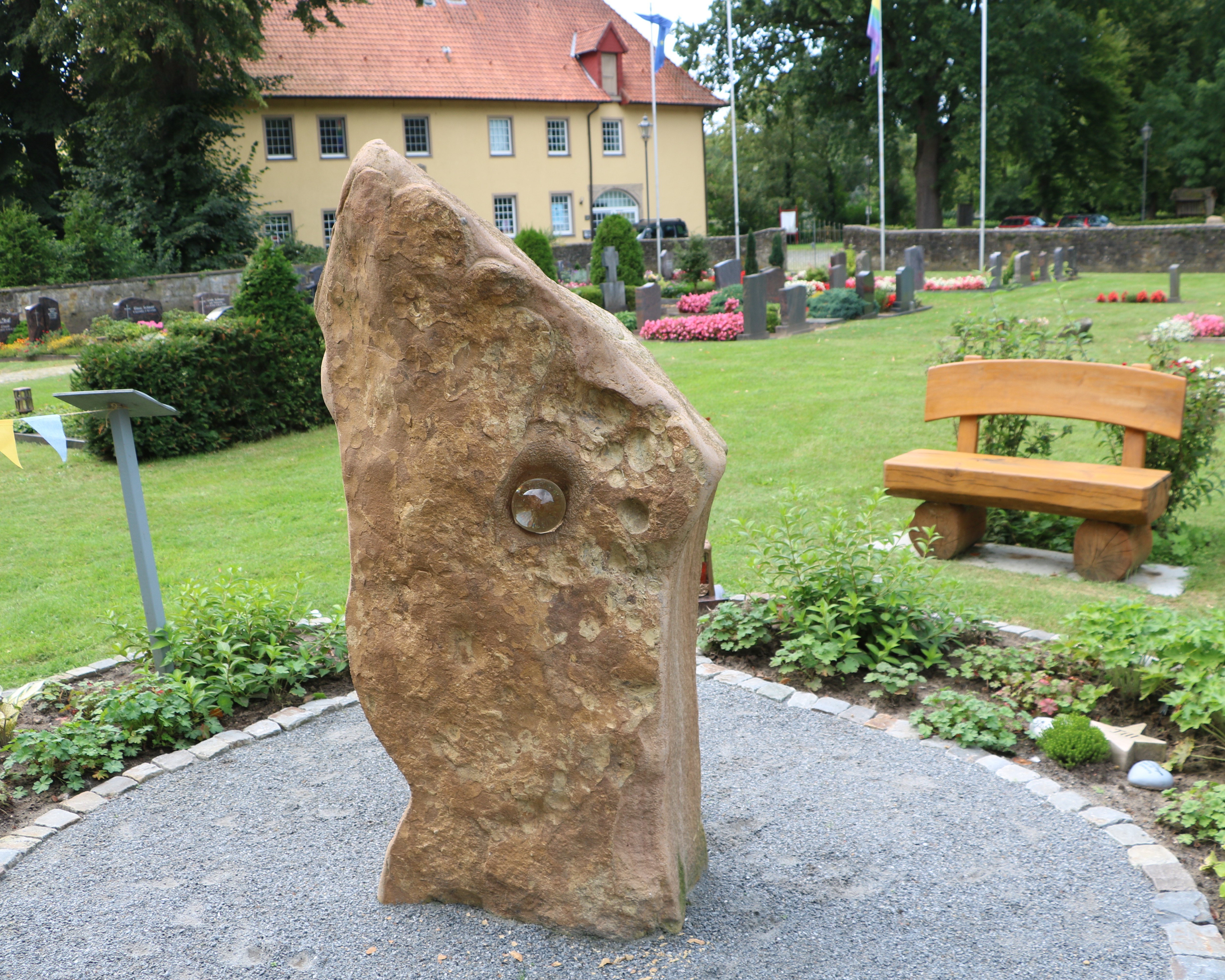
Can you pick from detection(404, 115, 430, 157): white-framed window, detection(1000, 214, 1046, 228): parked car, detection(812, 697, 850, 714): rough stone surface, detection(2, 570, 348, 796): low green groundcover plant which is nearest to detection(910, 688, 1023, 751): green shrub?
detection(812, 697, 850, 714): rough stone surface

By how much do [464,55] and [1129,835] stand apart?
38.1 m

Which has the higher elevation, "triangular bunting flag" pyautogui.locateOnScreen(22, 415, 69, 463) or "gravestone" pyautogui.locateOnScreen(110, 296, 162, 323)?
"gravestone" pyautogui.locateOnScreen(110, 296, 162, 323)

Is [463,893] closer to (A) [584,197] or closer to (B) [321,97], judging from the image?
(B) [321,97]

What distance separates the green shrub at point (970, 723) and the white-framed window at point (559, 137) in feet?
120

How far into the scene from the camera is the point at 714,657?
5.23 meters

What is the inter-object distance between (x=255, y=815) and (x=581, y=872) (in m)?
1.53

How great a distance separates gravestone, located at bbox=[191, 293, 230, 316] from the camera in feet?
66.0

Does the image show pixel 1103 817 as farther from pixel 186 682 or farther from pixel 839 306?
pixel 839 306

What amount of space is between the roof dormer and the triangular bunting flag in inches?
1480

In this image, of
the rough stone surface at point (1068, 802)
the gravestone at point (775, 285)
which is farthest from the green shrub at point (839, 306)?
the rough stone surface at point (1068, 802)

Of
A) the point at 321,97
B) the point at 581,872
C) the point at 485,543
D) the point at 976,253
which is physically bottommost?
the point at 581,872

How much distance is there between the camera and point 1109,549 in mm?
6027

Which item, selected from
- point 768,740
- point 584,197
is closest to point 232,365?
point 768,740

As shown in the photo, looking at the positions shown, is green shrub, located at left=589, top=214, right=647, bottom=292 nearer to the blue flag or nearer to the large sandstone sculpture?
the blue flag
